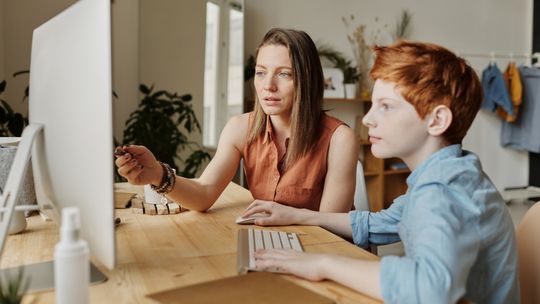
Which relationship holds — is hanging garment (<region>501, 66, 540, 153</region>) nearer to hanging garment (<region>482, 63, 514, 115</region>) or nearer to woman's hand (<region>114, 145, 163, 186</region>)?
hanging garment (<region>482, 63, 514, 115</region>)

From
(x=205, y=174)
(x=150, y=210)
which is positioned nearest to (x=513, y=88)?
(x=205, y=174)

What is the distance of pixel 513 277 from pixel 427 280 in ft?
0.92

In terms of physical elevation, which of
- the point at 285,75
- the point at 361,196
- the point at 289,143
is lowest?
the point at 361,196

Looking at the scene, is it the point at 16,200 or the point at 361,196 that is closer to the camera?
the point at 16,200

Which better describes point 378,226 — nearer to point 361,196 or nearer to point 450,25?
point 361,196

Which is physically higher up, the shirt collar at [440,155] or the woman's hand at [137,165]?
the shirt collar at [440,155]

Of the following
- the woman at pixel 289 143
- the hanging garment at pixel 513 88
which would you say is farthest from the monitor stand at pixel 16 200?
the hanging garment at pixel 513 88

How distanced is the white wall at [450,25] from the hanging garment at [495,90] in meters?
0.33

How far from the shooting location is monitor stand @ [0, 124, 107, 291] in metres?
0.90

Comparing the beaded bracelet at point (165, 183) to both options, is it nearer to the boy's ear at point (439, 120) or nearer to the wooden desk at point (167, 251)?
the wooden desk at point (167, 251)

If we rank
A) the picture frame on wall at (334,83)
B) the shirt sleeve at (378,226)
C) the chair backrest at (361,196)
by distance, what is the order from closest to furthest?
the shirt sleeve at (378,226)
the chair backrest at (361,196)
the picture frame on wall at (334,83)

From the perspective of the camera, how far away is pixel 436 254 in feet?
2.67

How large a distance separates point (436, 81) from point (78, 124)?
0.65 metres

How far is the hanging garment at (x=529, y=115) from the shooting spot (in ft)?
17.2
